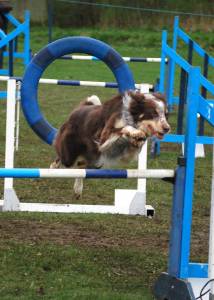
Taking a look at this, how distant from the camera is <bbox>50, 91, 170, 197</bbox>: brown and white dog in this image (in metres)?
5.54

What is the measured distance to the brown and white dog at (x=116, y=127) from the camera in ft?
18.2

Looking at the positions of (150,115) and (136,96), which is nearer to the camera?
(150,115)

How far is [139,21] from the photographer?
2823 cm

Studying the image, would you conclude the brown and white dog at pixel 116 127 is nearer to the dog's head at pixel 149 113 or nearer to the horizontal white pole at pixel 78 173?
the dog's head at pixel 149 113

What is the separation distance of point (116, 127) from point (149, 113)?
0.23 meters

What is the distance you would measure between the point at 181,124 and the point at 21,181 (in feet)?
8.32

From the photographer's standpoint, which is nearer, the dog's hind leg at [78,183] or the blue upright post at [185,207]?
the blue upright post at [185,207]

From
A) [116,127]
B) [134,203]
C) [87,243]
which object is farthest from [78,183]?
[116,127]

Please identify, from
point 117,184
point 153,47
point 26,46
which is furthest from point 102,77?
point 117,184

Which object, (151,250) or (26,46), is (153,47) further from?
(151,250)

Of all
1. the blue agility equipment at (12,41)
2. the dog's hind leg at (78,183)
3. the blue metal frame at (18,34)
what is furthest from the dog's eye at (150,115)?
the blue metal frame at (18,34)

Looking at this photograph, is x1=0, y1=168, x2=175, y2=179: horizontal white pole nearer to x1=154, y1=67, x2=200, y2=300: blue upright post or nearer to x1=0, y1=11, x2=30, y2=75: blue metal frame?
x1=154, y1=67, x2=200, y2=300: blue upright post

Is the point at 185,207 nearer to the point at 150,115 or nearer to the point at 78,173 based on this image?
the point at 78,173

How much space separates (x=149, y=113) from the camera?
18.3 ft
